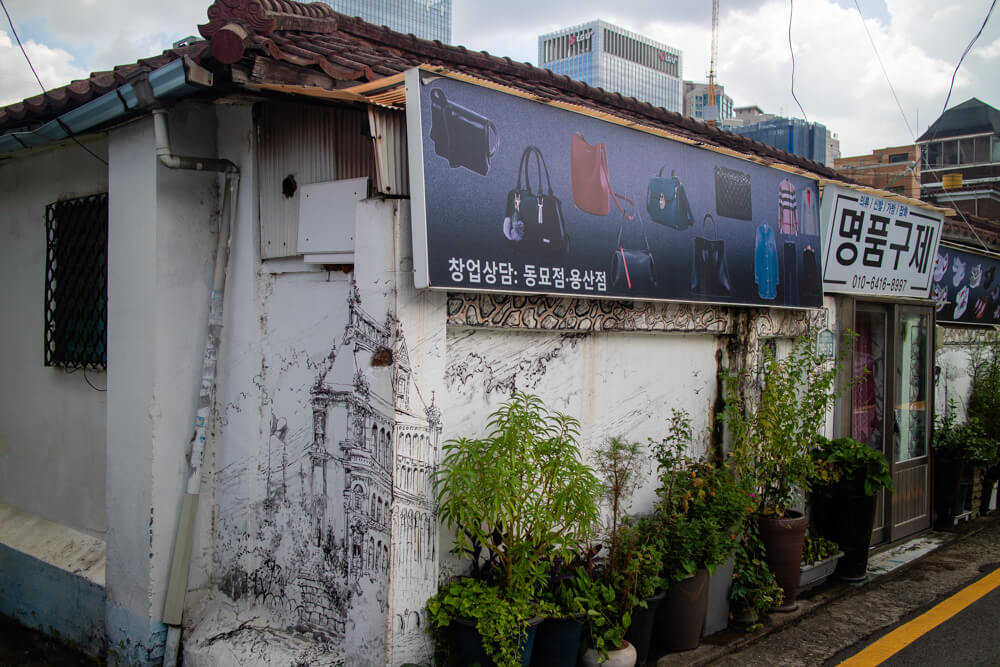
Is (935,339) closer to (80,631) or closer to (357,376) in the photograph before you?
(357,376)

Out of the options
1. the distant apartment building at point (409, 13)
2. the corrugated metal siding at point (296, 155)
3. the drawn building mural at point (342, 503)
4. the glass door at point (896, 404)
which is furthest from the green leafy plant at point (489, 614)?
the distant apartment building at point (409, 13)

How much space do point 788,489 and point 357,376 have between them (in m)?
4.30

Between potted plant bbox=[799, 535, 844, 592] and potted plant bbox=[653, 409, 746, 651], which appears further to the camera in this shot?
potted plant bbox=[799, 535, 844, 592]

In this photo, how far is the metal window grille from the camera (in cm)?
586

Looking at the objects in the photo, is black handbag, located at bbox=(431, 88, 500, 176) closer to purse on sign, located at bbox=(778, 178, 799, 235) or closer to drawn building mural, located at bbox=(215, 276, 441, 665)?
drawn building mural, located at bbox=(215, 276, 441, 665)

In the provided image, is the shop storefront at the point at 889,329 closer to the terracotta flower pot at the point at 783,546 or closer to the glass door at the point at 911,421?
the glass door at the point at 911,421

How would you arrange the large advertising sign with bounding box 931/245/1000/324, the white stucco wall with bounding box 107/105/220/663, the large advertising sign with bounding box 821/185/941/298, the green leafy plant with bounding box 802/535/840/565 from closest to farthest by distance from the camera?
the white stucco wall with bounding box 107/105/220/663, the green leafy plant with bounding box 802/535/840/565, the large advertising sign with bounding box 821/185/941/298, the large advertising sign with bounding box 931/245/1000/324

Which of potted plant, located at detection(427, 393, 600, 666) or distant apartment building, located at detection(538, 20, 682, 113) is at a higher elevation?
distant apartment building, located at detection(538, 20, 682, 113)

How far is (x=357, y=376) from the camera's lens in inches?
170

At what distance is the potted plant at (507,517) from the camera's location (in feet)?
13.6

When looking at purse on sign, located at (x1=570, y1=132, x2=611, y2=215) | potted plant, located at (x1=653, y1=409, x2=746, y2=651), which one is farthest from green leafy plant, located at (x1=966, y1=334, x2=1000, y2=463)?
purse on sign, located at (x1=570, y1=132, x2=611, y2=215)

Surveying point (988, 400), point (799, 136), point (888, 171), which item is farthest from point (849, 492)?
point (799, 136)

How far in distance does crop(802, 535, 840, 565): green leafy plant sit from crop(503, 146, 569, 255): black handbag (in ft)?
14.0

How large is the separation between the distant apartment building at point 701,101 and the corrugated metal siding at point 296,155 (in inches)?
2225
